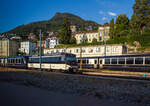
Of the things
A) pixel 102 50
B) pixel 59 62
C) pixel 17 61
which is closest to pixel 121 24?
pixel 102 50

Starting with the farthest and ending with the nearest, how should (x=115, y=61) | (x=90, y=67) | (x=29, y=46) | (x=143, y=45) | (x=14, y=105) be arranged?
(x=29, y=46)
(x=143, y=45)
(x=90, y=67)
(x=115, y=61)
(x=14, y=105)

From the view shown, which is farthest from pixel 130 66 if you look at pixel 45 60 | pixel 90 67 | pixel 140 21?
pixel 140 21

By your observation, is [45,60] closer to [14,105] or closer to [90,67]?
[90,67]

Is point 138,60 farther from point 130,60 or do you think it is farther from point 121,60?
point 121,60

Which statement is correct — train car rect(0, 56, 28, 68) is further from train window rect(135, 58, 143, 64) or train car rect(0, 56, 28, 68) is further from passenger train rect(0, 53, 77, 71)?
train window rect(135, 58, 143, 64)

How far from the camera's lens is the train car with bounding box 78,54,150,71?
21723 mm

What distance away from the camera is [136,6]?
194 feet

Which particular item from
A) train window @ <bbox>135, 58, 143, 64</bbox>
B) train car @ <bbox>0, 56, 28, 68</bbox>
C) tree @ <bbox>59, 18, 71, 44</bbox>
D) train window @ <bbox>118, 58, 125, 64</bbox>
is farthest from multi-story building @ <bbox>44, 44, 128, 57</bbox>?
train window @ <bbox>135, 58, 143, 64</bbox>

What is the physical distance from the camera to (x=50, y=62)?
83.1ft

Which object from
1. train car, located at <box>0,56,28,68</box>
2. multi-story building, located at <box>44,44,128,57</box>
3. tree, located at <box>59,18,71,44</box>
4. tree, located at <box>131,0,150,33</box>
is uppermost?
tree, located at <box>131,0,150,33</box>

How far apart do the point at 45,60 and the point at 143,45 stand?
35572mm

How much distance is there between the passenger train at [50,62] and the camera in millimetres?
22609

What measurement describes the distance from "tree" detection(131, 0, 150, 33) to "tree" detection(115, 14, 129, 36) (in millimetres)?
5028

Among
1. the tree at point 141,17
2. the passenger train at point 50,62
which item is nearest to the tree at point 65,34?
the tree at point 141,17
